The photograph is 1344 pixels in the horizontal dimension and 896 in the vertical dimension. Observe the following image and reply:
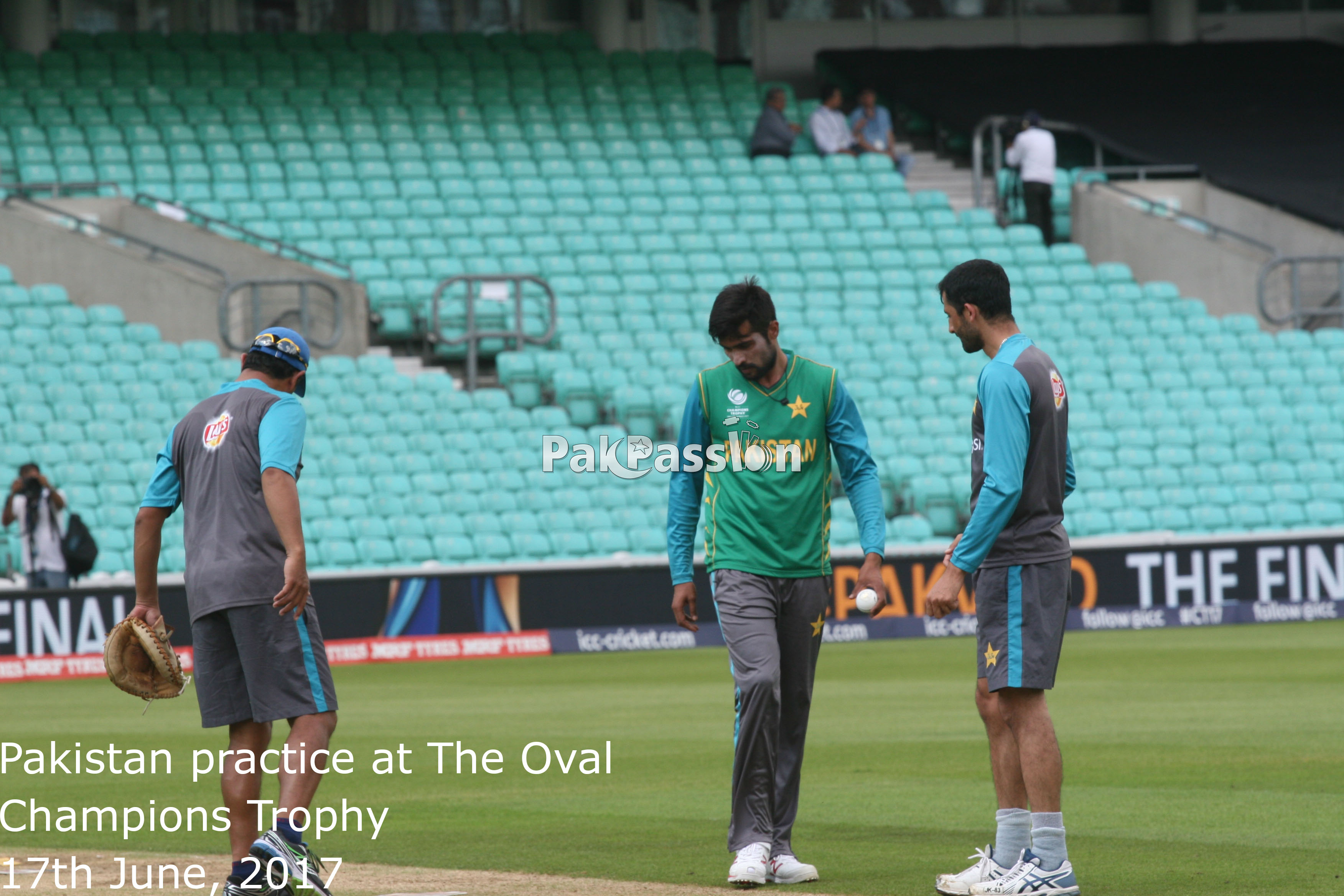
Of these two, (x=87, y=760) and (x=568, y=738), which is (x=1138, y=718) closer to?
(x=568, y=738)

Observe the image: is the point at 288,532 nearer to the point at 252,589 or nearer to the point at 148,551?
the point at 252,589

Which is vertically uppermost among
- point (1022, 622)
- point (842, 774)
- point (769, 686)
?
point (1022, 622)

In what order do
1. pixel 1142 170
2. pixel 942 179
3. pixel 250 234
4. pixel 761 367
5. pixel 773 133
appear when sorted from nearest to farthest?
pixel 761 367 < pixel 250 234 < pixel 773 133 < pixel 1142 170 < pixel 942 179

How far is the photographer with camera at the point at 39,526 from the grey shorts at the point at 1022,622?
1431 centimetres

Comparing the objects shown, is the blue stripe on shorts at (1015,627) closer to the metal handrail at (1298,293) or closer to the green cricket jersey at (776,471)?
the green cricket jersey at (776,471)

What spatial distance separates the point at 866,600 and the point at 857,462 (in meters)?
0.75

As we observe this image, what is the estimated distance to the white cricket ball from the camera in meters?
7.11

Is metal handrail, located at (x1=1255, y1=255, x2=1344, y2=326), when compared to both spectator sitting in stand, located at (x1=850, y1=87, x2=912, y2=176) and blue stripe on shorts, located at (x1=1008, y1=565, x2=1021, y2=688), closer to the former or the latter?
spectator sitting in stand, located at (x1=850, y1=87, x2=912, y2=176)

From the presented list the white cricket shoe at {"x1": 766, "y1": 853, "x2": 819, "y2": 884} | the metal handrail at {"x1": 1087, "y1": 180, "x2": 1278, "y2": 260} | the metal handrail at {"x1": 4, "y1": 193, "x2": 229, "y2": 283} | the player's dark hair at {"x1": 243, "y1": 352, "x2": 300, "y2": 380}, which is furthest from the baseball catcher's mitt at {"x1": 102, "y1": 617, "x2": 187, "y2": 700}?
the metal handrail at {"x1": 1087, "y1": 180, "x2": 1278, "y2": 260}

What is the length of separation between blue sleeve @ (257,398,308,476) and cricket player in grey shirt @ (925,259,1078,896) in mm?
2229

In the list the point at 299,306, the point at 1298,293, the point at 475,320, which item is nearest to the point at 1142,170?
the point at 1298,293

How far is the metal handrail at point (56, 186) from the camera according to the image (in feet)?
85.0

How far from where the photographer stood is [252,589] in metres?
6.75

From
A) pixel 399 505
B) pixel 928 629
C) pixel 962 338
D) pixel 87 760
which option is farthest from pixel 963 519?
pixel 962 338
